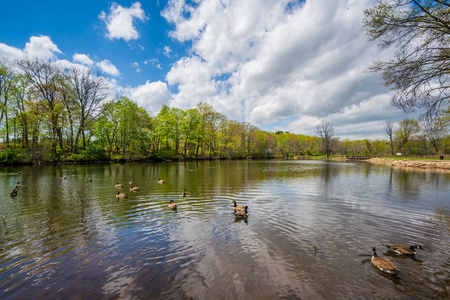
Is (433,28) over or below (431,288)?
over

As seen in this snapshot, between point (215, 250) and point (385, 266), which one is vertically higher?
point (385, 266)

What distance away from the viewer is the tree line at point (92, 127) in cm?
3444

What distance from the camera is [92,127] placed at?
1703 inches

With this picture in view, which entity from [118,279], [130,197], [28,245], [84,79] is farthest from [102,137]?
[118,279]

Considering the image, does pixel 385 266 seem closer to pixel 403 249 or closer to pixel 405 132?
pixel 403 249

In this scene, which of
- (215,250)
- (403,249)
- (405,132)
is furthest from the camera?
(405,132)

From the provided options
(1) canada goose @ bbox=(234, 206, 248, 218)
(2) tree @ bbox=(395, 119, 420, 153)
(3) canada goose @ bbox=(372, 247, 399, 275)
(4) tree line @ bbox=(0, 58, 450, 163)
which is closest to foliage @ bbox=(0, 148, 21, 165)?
(4) tree line @ bbox=(0, 58, 450, 163)

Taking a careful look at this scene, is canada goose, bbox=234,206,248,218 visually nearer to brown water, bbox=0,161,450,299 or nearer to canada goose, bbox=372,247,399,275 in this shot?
brown water, bbox=0,161,450,299

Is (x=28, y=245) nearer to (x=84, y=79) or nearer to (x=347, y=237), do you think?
(x=347, y=237)

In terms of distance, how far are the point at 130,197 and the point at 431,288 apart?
544 inches

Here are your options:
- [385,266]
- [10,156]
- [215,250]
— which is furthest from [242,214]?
[10,156]

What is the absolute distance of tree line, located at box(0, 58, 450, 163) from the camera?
113ft

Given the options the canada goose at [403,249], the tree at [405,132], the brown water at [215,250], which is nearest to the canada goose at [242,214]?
the brown water at [215,250]

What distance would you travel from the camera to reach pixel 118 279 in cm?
428
